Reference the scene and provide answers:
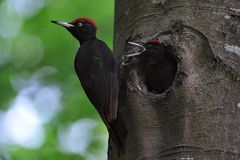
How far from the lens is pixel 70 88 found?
529cm

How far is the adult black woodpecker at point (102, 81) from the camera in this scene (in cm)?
294

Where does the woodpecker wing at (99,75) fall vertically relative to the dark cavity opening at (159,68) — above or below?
below

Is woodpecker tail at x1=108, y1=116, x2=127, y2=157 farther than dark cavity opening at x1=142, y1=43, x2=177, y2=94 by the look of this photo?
No

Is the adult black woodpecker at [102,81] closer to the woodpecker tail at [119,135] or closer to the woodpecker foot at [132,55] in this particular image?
the woodpecker tail at [119,135]

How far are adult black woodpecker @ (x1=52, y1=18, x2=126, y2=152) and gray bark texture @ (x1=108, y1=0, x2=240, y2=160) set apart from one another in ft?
0.24

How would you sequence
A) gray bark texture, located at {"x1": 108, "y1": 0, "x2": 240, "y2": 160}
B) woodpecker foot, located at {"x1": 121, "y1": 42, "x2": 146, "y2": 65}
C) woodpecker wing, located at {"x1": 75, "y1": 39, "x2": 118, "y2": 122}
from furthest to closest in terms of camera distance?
1. woodpecker wing, located at {"x1": 75, "y1": 39, "x2": 118, "y2": 122}
2. woodpecker foot, located at {"x1": 121, "y1": 42, "x2": 146, "y2": 65}
3. gray bark texture, located at {"x1": 108, "y1": 0, "x2": 240, "y2": 160}

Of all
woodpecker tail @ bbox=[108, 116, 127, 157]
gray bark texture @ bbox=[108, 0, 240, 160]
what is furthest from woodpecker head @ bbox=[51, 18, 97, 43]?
woodpecker tail @ bbox=[108, 116, 127, 157]

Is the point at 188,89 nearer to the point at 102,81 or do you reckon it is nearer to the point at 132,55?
the point at 132,55

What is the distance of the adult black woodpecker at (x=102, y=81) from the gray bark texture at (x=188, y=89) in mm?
74

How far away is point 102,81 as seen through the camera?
3.44m

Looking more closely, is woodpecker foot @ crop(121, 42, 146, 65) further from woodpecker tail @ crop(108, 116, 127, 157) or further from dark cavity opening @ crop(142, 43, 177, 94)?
woodpecker tail @ crop(108, 116, 127, 157)

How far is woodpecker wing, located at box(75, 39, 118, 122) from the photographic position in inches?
125

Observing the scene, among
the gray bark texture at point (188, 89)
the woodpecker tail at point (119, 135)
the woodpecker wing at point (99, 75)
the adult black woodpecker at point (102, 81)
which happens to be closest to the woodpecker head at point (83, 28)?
the adult black woodpecker at point (102, 81)

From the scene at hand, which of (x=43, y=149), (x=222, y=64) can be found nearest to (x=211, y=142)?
(x=222, y=64)
